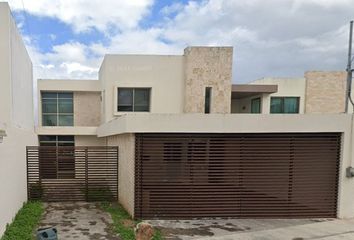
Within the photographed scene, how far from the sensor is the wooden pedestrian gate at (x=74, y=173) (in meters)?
10.5

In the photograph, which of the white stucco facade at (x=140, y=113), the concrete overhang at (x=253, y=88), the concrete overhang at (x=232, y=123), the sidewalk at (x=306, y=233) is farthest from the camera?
Result: the concrete overhang at (x=253, y=88)

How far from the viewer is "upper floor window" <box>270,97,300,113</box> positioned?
1808cm

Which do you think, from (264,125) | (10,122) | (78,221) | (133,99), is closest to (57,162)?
(10,122)

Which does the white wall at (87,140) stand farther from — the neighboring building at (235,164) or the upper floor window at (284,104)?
the upper floor window at (284,104)

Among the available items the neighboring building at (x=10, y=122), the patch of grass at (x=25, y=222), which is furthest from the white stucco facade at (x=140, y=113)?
the patch of grass at (x=25, y=222)

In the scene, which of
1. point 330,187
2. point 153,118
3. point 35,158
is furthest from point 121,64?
point 330,187

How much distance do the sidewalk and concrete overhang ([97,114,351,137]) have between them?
2.54 m

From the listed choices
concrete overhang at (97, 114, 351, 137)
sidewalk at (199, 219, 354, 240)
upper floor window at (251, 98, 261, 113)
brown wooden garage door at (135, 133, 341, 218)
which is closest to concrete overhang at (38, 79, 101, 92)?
upper floor window at (251, 98, 261, 113)

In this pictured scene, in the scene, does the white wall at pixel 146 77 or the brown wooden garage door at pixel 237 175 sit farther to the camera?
the white wall at pixel 146 77

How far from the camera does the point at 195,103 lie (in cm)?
1505

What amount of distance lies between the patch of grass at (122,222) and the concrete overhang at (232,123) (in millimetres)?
2472

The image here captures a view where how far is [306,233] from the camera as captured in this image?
696 cm

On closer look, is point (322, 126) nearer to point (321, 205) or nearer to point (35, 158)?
point (321, 205)

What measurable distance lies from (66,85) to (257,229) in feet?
47.5
